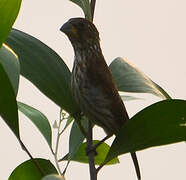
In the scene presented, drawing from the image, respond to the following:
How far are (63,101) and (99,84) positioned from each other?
1.19 feet

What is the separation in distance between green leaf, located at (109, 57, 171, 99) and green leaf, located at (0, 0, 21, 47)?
1.38 feet

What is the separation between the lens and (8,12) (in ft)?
3.20

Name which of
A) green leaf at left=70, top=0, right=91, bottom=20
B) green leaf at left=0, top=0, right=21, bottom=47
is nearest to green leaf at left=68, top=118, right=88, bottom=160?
green leaf at left=70, top=0, right=91, bottom=20

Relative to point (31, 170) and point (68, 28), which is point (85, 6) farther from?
point (31, 170)

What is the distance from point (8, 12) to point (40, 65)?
26cm

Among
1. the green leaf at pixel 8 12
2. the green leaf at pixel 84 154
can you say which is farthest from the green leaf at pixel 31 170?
the green leaf at pixel 8 12

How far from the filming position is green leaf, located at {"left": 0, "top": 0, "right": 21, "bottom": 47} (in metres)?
0.98

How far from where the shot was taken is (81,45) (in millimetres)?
1629

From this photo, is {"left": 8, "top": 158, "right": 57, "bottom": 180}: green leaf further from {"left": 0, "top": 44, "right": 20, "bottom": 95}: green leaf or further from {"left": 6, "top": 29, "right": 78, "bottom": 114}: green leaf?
{"left": 0, "top": 44, "right": 20, "bottom": 95}: green leaf

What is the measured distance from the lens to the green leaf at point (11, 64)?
991mm

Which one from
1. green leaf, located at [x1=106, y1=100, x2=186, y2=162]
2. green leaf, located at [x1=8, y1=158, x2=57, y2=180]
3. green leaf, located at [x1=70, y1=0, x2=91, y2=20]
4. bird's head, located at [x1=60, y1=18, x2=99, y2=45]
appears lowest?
green leaf, located at [x1=8, y1=158, x2=57, y2=180]

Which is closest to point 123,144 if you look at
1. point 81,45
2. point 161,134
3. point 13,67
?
point 161,134

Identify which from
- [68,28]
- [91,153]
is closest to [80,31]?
[68,28]

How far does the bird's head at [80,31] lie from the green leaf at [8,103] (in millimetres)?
424
